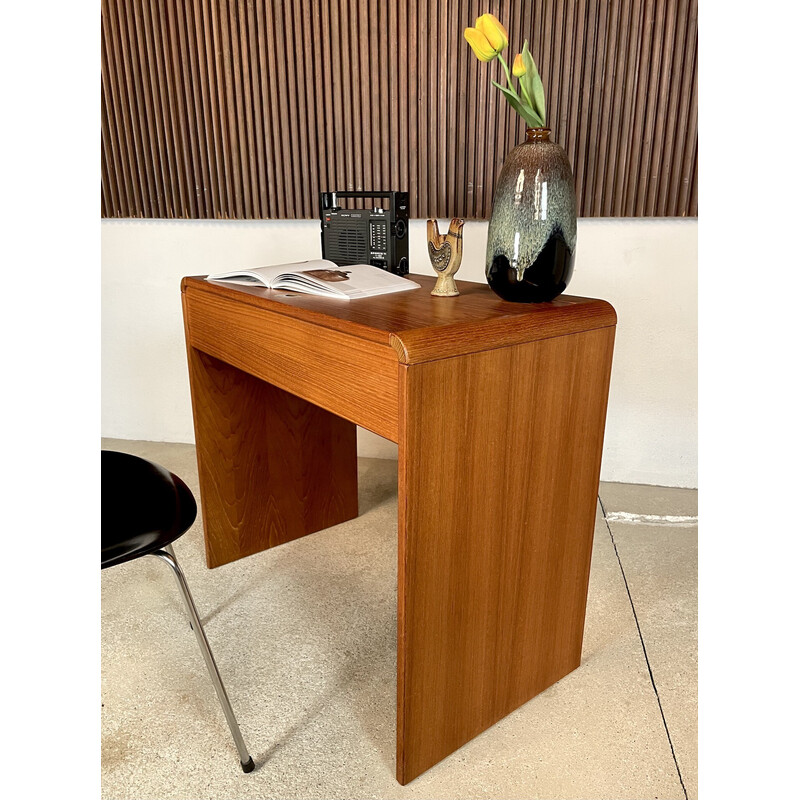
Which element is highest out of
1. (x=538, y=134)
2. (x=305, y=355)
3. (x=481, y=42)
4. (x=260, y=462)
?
(x=481, y=42)

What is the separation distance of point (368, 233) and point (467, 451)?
0.76m

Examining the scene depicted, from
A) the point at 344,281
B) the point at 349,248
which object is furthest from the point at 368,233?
the point at 344,281

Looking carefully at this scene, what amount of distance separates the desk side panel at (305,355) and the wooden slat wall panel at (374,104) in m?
0.93

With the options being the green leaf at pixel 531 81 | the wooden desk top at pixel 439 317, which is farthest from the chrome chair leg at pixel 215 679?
the green leaf at pixel 531 81

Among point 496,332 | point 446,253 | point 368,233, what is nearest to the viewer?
point 496,332

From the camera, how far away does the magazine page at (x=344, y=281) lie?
4.12ft

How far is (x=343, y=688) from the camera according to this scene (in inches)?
52.0

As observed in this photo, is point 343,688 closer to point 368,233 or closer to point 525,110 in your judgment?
point 368,233

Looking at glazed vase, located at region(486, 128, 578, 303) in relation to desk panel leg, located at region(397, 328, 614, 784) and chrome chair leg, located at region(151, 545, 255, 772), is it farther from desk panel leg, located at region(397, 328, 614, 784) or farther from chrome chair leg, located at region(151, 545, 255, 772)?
chrome chair leg, located at region(151, 545, 255, 772)

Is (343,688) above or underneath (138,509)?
underneath
